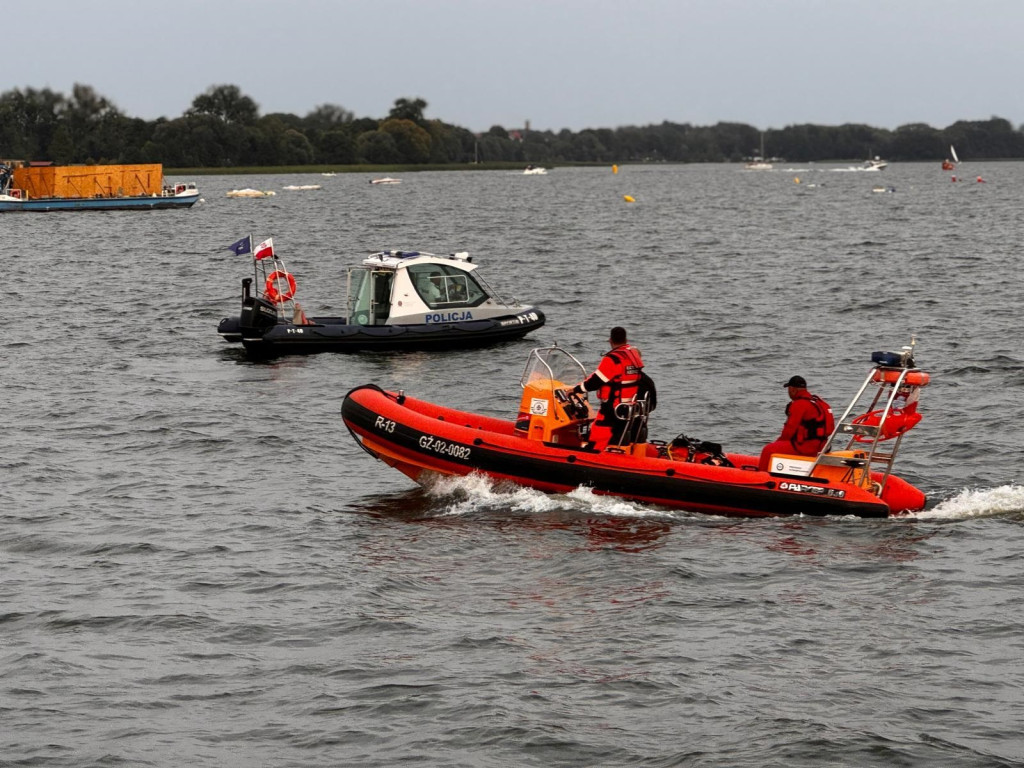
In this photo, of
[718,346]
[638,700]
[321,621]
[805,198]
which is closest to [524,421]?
[321,621]

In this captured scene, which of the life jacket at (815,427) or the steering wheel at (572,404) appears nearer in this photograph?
the life jacket at (815,427)

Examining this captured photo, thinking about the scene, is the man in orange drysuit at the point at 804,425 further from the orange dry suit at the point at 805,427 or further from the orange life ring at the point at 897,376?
the orange life ring at the point at 897,376

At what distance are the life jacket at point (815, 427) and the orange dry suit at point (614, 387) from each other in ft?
5.95

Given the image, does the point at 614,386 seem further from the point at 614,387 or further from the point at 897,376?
the point at 897,376

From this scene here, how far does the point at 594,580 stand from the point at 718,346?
668 inches

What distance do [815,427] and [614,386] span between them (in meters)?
2.30

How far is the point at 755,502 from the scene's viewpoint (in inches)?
635

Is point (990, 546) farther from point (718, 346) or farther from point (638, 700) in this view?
point (718, 346)

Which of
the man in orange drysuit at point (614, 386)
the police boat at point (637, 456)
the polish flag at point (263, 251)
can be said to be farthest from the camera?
the polish flag at point (263, 251)

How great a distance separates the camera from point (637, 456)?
1664cm

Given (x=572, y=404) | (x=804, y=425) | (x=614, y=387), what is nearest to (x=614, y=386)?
(x=614, y=387)

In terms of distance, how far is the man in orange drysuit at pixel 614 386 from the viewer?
16516mm

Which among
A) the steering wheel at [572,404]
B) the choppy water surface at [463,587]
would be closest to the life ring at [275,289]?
the choppy water surface at [463,587]

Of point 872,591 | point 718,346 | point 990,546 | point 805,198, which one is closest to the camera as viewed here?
point 872,591
